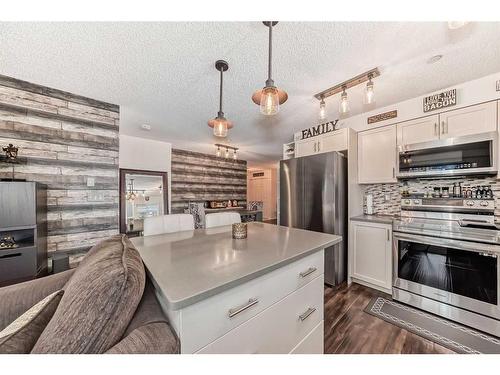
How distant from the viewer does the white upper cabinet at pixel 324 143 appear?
263 centimetres

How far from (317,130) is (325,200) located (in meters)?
1.29

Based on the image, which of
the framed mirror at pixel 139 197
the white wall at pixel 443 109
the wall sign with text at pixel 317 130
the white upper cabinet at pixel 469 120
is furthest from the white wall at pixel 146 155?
the white upper cabinet at pixel 469 120

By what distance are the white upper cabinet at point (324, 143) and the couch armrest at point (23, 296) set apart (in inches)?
116

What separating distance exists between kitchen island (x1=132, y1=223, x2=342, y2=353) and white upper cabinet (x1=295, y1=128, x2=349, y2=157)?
5.79ft

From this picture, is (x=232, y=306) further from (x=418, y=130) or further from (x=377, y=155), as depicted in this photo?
(x=418, y=130)

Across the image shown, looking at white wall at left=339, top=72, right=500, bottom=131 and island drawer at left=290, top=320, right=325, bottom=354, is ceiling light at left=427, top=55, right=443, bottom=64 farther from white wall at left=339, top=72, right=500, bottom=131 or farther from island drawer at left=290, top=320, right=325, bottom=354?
island drawer at left=290, top=320, right=325, bottom=354

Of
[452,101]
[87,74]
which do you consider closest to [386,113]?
[452,101]


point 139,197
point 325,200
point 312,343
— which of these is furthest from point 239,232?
point 139,197

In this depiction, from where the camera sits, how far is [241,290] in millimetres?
771

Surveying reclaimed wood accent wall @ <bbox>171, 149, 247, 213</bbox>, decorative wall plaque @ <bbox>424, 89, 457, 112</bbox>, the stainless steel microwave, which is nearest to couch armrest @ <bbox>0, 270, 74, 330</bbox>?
the stainless steel microwave

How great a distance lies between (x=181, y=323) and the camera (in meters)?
0.60

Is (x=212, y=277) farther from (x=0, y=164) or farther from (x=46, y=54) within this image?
(x=0, y=164)

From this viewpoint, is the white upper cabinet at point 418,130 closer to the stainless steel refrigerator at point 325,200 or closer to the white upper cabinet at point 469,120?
the white upper cabinet at point 469,120
